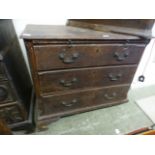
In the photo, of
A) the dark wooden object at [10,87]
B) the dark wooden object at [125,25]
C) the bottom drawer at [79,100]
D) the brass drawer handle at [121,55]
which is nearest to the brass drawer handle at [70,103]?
the bottom drawer at [79,100]

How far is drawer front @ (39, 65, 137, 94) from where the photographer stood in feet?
3.43

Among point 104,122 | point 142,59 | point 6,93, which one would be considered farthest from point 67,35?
point 142,59

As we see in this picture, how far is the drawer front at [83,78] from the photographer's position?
41.2 inches

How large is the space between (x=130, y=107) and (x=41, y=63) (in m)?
1.17

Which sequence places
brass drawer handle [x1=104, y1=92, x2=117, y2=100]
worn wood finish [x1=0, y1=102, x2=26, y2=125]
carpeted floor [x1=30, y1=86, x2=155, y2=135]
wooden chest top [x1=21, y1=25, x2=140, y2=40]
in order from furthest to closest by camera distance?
brass drawer handle [x1=104, y1=92, x2=117, y2=100], carpeted floor [x1=30, y1=86, x2=155, y2=135], worn wood finish [x1=0, y1=102, x2=26, y2=125], wooden chest top [x1=21, y1=25, x2=140, y2=40]

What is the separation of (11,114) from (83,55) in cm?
72

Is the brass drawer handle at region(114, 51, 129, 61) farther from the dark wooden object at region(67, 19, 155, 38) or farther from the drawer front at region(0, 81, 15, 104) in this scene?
the drawer front at region(0, 81, 15, 104)

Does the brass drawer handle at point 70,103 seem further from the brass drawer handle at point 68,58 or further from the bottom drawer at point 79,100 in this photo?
the brass drawer handle at point 68,58

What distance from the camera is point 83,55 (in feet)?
3.34

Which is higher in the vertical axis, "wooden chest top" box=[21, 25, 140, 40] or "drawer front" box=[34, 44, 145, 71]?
"wooden chest top" box=[21, 25, 140, 40]

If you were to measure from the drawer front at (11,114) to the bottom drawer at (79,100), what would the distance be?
17cm

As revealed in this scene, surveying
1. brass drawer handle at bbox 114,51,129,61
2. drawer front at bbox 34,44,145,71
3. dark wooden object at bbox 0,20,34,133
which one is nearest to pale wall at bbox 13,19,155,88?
dark wooden object at bbox 0,20,34,133

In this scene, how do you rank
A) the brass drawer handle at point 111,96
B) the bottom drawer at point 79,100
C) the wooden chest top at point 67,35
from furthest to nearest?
1. the brass drawer handle at point 111,96
2. the bottom drawer at point 79,100
3. the wooden chest top at point 67,35
